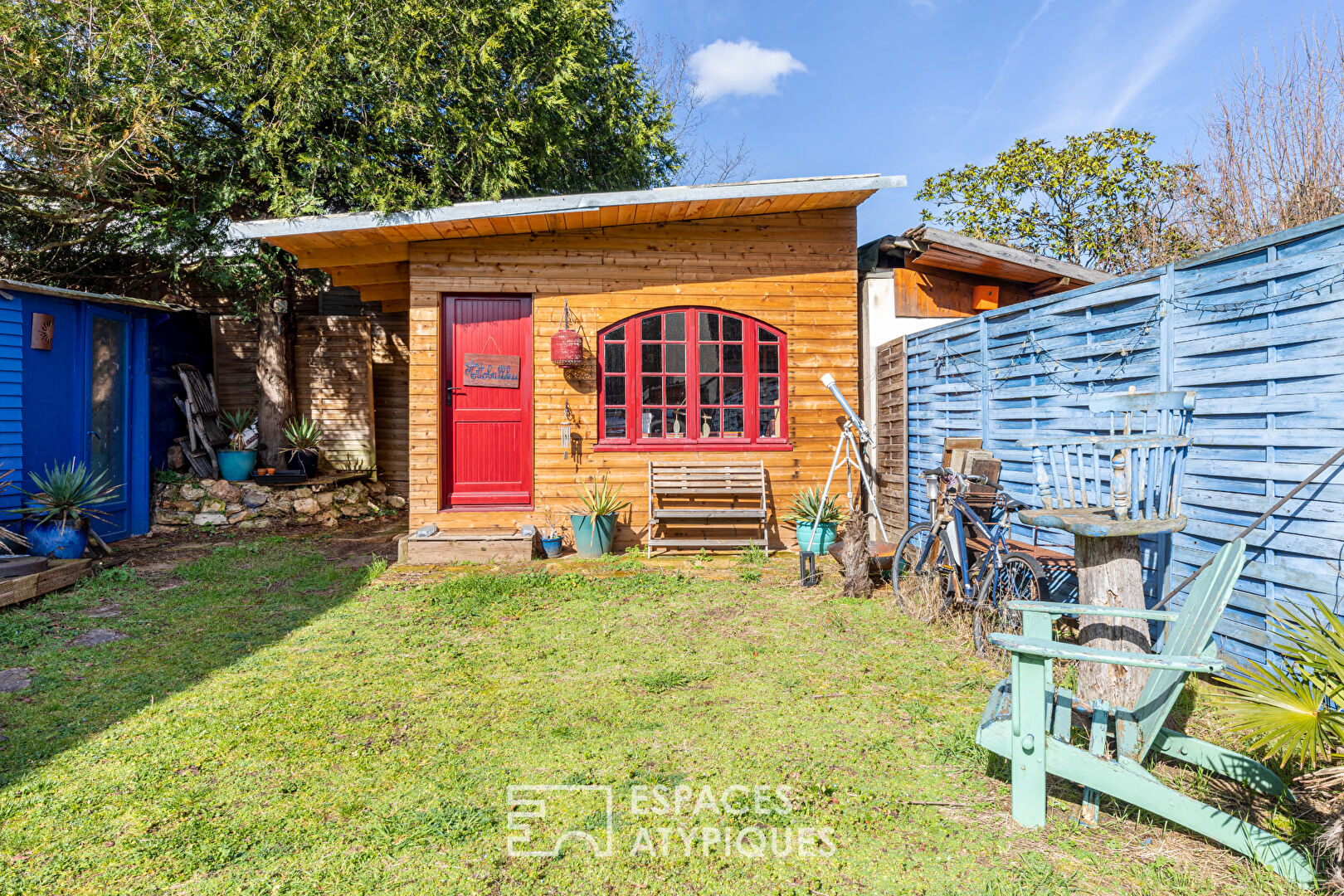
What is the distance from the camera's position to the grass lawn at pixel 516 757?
6.66 ft

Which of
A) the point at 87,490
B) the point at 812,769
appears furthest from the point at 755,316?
the point at 87,490

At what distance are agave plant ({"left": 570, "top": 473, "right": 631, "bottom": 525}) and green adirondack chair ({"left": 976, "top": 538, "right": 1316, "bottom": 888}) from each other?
457cm

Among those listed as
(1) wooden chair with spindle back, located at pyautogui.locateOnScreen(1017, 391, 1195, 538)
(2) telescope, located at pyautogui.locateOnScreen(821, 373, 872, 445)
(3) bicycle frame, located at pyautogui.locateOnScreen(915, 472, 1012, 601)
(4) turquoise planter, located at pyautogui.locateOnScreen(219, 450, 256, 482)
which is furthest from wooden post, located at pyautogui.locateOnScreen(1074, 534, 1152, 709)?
(4) turquoise planter, located at pyautogui.locateOnScreen(219, 450, 256, 482)

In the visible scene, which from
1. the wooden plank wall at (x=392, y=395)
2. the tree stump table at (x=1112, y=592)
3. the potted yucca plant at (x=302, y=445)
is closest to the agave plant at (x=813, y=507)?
the tree stump table at (x=1112, y=592)

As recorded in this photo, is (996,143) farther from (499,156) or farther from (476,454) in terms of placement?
(476,454)

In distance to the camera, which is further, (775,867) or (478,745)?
(478,745)

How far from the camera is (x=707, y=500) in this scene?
22.5 feet

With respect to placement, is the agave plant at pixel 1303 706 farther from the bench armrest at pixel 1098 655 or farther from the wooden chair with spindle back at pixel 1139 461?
the wooden chair with spindle back at pixel 1139 461

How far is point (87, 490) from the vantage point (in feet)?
19.9

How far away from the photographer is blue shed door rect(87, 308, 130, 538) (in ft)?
22.9

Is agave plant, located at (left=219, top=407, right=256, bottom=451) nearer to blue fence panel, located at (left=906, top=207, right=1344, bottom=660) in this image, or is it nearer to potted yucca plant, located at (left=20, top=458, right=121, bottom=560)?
potted yucca plant, located at (left=20, top=458, right=121, bottom=560)

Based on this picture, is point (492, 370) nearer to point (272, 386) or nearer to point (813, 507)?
point (813, 507)

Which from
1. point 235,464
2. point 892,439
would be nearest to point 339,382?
point 235,464

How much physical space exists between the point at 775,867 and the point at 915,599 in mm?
2954
